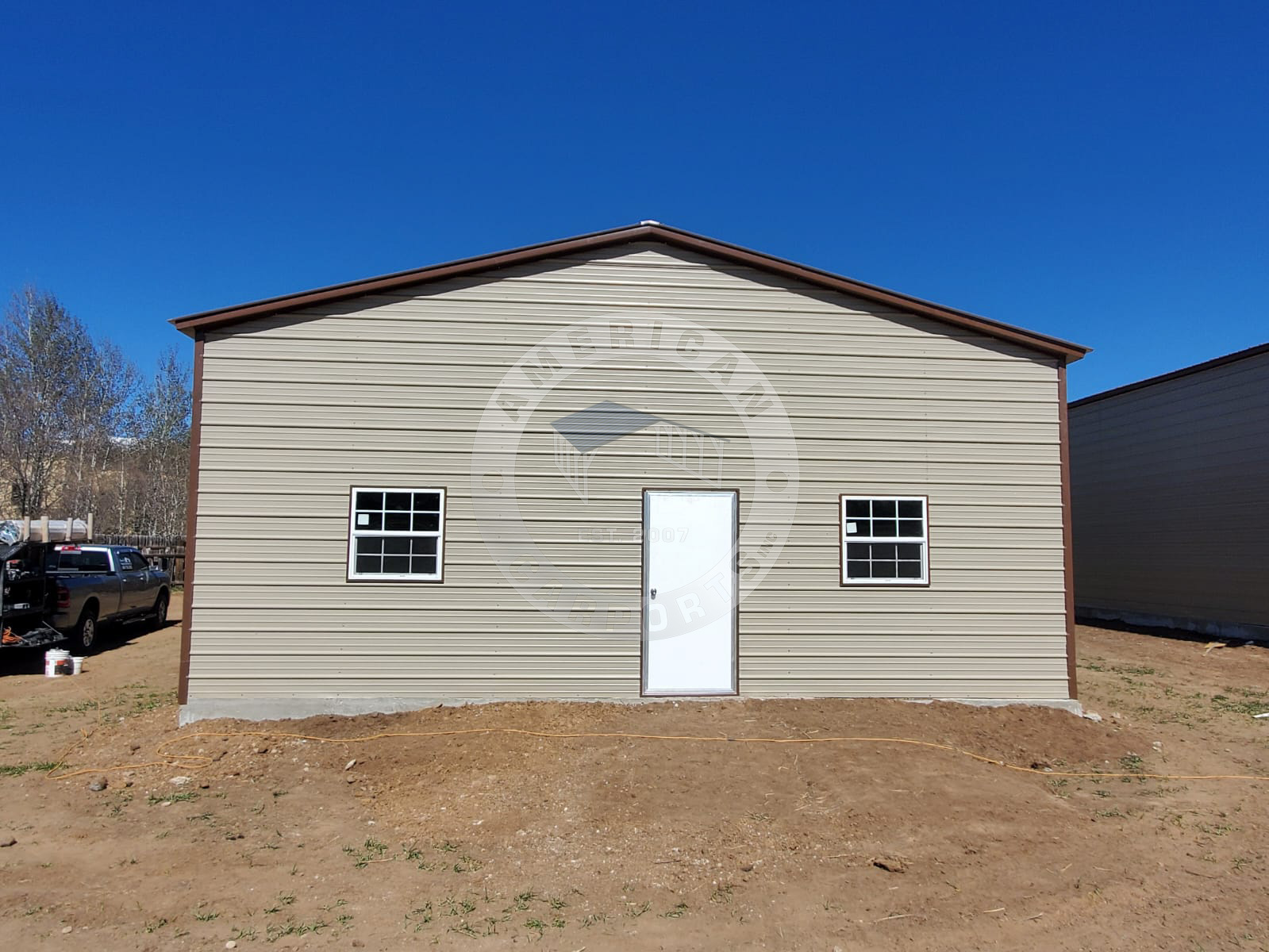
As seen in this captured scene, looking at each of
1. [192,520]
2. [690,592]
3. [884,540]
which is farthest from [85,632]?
[884,540]

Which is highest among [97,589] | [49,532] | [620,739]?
[49,532]

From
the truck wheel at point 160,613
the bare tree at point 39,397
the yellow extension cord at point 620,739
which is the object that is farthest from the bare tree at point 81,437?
the yellow extension cord at point 620,739

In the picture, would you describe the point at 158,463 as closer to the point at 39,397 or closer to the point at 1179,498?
the point at 39,397

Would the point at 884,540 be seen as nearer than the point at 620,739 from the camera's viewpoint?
No

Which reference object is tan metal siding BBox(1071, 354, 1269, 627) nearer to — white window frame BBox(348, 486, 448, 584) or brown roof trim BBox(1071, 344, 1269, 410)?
brown roof trim BBox(1071, 344, 1269, 410)

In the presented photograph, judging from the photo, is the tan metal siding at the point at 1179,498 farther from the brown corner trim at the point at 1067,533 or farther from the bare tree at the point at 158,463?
the bare tree at the point at 158,463

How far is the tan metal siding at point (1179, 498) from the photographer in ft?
46.4

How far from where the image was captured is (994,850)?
5.17 m

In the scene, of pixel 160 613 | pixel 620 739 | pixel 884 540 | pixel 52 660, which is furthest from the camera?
pixel 160 613

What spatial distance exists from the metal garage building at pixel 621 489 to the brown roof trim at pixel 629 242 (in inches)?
1.2

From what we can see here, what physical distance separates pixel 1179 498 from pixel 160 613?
2088 centimetres

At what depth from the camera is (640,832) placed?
5.48 metres

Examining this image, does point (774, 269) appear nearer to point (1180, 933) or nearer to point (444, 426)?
point (444, 426)

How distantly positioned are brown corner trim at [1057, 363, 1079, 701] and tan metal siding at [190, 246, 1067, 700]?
0.24 ft
